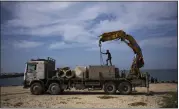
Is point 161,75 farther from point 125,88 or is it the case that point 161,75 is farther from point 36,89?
point 36,89

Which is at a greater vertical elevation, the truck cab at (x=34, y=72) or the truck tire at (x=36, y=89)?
the truck cab at (x=34, y=72)

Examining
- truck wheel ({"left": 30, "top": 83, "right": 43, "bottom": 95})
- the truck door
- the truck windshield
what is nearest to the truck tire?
truck wheel ({"left": 30, "top": 83, "right": 43, "bottom": 95})

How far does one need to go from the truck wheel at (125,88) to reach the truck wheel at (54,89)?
11.6 ft

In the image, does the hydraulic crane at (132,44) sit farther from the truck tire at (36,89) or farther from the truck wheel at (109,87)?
the truck tire at (36,89)

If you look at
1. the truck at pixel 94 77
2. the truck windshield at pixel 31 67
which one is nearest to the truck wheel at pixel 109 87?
the truck at pixel 94 77

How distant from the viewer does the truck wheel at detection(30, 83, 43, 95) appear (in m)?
17.1

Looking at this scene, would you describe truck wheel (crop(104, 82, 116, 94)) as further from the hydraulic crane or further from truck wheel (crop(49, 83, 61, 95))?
truck wheel (crop(49, 83, 61, 95))

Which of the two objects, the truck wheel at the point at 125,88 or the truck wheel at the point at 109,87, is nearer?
the truck wheel at the point at 125,88

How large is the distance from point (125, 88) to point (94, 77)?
1877 mm

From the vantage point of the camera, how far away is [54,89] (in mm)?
17062

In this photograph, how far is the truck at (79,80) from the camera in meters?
16.7

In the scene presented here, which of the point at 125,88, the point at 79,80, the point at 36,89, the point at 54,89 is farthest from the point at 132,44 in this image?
the point at 36,89

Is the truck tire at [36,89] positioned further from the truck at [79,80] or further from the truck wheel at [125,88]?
the truck wheel at [125,88]

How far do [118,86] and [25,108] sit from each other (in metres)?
5.95
